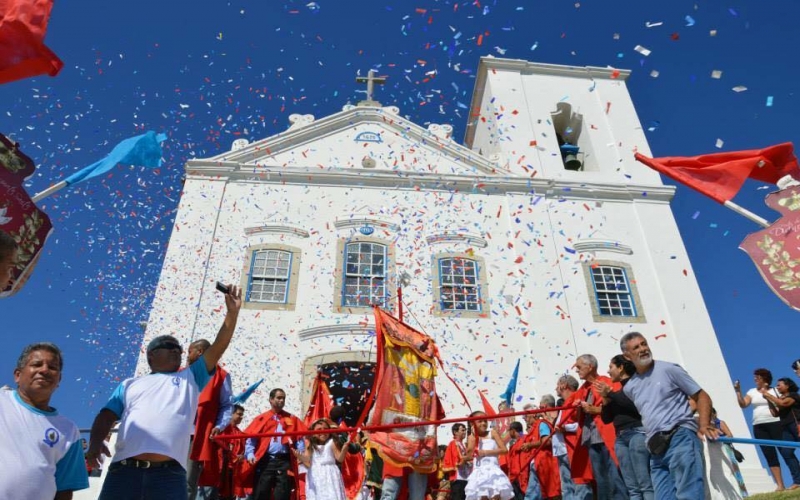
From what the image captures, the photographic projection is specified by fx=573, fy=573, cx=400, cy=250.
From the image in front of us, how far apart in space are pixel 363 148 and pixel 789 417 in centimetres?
1144

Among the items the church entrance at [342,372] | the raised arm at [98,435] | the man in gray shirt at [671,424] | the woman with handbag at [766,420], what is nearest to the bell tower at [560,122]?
the church entrance at [342,372]

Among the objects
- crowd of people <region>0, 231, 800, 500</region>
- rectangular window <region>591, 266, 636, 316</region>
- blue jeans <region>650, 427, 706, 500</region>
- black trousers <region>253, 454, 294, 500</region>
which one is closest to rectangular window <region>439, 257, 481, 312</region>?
rectangular window <region>591, 266, 636, 316</region>

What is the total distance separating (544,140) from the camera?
53.7ft

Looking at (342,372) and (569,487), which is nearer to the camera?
(569,487)

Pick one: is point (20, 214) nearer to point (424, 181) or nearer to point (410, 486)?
point (410, 486)

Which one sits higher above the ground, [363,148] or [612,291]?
[363,148]

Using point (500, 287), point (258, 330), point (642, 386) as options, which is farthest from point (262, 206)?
point (642, 386)

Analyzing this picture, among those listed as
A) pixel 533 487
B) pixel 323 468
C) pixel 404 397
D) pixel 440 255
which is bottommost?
pixel 533 487

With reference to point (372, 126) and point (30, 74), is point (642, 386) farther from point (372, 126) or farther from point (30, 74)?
point (372, 126)

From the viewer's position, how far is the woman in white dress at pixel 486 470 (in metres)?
6.77

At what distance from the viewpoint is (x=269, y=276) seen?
13031 mm

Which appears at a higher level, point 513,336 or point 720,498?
point 513,336

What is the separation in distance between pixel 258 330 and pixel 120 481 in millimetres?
9010

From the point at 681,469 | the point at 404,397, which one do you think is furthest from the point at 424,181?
the point at 681,469
